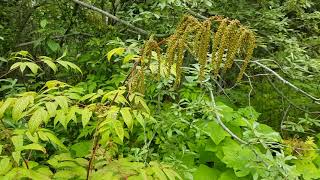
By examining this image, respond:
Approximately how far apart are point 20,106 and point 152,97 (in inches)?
71.7

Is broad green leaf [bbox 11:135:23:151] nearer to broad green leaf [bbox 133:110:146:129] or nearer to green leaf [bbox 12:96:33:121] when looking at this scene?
green leaf [bbox 12:96:33:121]

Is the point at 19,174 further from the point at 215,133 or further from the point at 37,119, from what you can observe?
the point at 215,133

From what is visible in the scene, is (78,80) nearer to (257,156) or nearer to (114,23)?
(114,23)

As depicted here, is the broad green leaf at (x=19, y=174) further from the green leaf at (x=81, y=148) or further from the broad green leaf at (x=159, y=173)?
the green leaf at (x=81, y=148)

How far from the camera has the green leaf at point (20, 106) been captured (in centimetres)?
193

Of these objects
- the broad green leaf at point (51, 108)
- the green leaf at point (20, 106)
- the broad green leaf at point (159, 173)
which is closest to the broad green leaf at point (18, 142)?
the green leaf at point (20, 106)

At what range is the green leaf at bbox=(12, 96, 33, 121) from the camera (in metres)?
1.93

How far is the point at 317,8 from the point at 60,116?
17.7 feet

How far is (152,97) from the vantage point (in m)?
3.69

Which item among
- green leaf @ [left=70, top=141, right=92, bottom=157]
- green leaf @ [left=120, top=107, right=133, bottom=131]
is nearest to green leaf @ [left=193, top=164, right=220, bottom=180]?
green leaf @ [left=70, top=141, right=92, bottom=157]

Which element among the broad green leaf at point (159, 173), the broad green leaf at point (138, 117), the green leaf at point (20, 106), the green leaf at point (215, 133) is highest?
the green leaf at point (20, 106)

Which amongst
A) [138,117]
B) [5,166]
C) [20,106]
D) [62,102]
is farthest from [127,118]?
[5,166]

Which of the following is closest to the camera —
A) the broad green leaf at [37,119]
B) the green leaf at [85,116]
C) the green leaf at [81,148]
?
the broad green leaf at [37,119]

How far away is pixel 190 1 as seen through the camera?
4.07m
